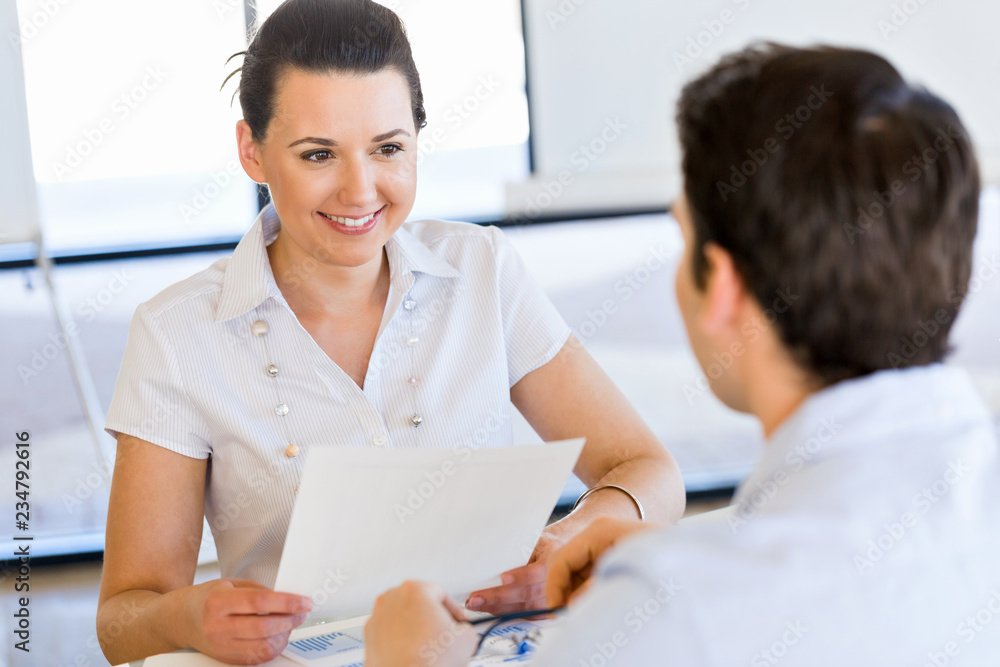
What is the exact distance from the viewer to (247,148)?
1.51m

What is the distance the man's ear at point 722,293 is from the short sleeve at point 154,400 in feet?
2.82

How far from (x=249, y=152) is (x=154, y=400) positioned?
1.44 ft

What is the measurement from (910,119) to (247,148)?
111cm

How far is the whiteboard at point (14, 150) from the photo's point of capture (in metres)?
3.21

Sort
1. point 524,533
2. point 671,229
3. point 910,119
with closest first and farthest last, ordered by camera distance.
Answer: point 910,119, point 524,533, point 671,229

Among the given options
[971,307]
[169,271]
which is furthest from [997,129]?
[169,271]

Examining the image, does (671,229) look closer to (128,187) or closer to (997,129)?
(997,129)

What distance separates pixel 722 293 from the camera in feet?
2.41
